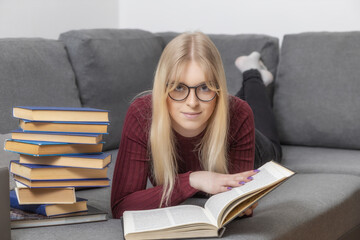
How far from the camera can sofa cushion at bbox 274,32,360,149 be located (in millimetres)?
2627

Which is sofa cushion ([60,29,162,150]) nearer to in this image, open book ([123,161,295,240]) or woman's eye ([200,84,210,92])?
woman's eye ([200,84,210,92])

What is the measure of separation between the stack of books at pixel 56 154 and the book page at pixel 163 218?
0.49 ft

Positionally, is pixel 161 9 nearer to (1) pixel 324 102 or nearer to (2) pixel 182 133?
(1) pixel 324 102

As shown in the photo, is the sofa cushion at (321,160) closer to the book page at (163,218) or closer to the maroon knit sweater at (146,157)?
the maroon knit sweater at (146,157)

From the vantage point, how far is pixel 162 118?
1564 millimetres

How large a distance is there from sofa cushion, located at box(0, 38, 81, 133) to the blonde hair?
2.29 ft

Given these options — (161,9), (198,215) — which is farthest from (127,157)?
(161,9)

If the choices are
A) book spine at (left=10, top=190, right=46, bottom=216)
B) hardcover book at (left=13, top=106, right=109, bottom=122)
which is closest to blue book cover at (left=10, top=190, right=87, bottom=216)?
book spine at (left=10, top=190, right=46, bottom=216)

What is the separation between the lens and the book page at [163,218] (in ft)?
4.22

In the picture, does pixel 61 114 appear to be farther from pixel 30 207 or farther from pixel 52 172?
pixel 30 207

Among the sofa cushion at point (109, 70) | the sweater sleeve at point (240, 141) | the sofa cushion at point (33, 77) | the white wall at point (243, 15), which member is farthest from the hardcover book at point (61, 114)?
the white wall at point (243, 15)

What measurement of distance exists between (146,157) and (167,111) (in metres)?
0.16

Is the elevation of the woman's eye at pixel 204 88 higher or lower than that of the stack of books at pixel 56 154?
higher

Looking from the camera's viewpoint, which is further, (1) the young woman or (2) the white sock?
(2) the white sock
